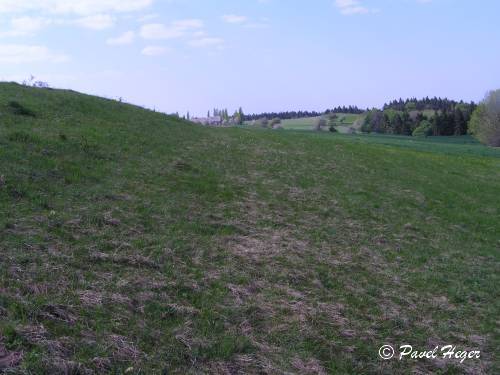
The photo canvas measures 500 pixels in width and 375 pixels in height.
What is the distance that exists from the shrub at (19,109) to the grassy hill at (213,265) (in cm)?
6

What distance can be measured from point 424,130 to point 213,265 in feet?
328

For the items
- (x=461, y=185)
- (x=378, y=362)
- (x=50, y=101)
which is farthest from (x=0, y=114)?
(x=461, y=185)

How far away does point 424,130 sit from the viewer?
99500mm

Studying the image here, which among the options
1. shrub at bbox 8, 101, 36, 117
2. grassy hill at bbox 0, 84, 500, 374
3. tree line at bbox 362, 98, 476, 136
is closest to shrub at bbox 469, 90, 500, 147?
tree line at bbox 362, 98, 476, 136

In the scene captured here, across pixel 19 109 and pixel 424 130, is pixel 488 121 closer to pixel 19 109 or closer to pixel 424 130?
pixel 424 130

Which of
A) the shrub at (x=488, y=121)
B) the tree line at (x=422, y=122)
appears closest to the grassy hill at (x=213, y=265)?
the shrub at (x=488, y=121)

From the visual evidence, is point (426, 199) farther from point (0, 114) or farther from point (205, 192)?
point (0, 114)

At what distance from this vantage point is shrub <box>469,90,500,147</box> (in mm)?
73500

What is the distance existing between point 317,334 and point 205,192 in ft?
24.0

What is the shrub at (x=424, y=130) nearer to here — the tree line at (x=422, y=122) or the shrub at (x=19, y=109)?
the tree line at (x=422, y=122)

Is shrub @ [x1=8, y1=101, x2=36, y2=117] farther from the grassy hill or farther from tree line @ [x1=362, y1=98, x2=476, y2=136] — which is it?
tree line @ [x1=362, y1=98, x2=476, y2=136]

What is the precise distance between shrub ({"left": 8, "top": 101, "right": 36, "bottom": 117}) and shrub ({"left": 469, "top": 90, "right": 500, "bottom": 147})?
73527 millimetres

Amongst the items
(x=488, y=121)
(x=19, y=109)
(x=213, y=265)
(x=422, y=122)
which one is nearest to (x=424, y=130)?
(x=422, y=122)

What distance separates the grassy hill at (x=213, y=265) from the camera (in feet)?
17.7
